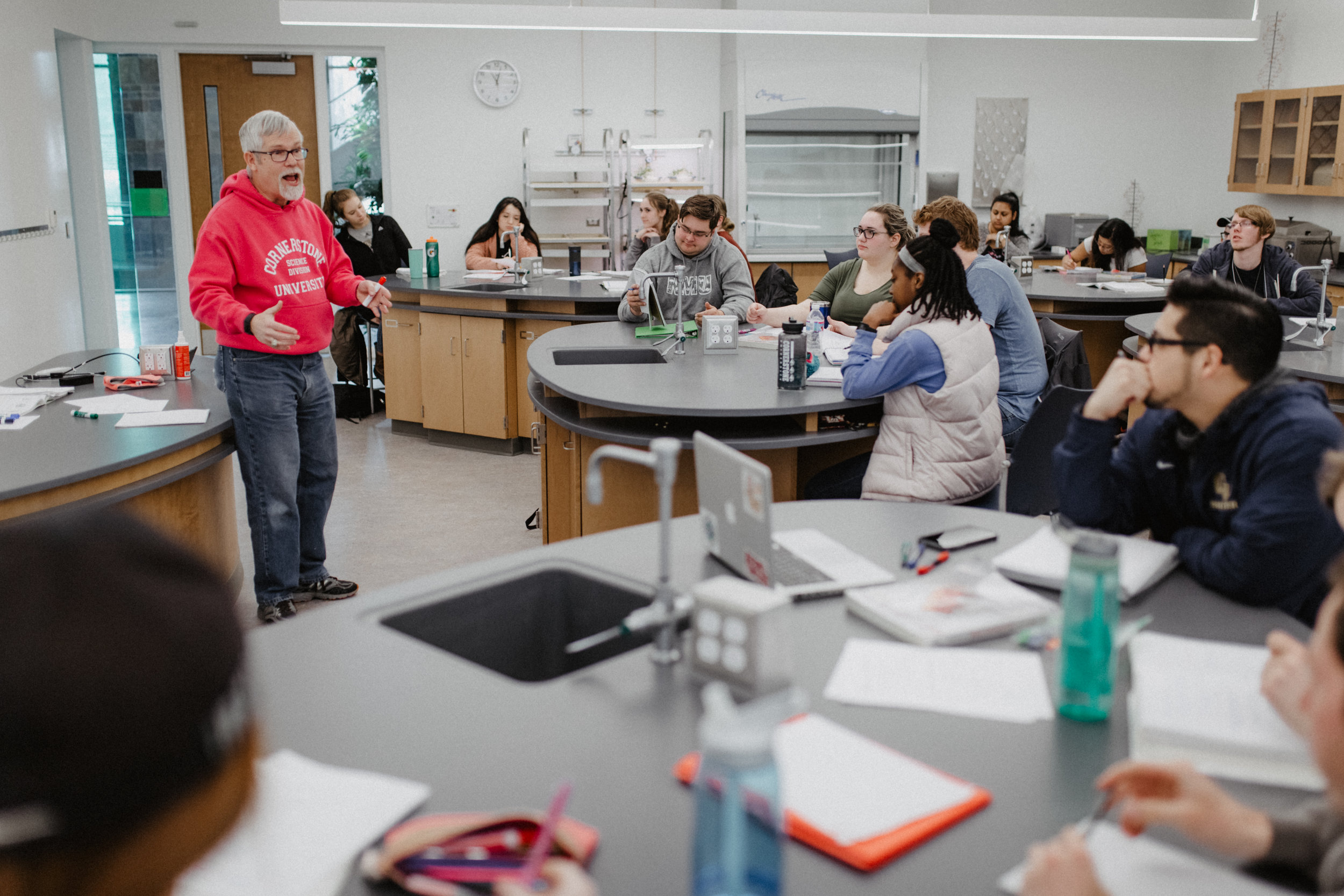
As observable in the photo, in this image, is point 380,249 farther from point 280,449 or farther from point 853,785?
point 853,785

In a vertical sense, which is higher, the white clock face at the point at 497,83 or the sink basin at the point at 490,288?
the white clock face at the point at 497,83

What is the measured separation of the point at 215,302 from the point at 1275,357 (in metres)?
2.83

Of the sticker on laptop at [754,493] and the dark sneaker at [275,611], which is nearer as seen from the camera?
the sticker on laptop at [754,493]

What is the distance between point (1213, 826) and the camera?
1.11m

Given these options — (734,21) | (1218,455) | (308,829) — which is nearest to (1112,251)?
(734,21)

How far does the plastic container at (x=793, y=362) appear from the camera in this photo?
3494 mm

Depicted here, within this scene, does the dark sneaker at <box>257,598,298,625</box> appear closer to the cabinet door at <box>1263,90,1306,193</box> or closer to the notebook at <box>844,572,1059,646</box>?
the notebook at <box>844,572,1059,646</box>

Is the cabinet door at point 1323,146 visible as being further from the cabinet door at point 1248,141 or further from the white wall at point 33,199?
the white wall at point 33,199

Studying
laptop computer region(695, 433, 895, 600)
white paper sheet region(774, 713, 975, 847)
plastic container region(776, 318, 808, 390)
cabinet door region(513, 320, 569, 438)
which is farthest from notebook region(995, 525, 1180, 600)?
cabinet door region(513, 320, 569, 438)

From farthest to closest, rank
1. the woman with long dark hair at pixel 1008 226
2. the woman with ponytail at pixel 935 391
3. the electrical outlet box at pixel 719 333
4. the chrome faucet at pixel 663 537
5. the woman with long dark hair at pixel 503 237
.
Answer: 1. the woman with long dark hair at pixel 1008 226
2. the woman with long dark hair at pixel 503 237
3. the electrical outlet box at pixel 719 333
4. the woman with ponytail at pixel 935 391
5. the chrome faucet at pixel 663 537

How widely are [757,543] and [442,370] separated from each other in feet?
15.2

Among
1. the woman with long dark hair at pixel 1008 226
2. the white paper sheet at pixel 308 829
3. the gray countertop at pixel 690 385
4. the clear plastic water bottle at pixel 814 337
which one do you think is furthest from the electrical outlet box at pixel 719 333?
the woman with long dark hair at pixel 1008 226

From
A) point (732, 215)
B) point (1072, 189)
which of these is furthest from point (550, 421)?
point (1072, 189)

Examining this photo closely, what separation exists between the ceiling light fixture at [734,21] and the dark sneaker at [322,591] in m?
2.91
